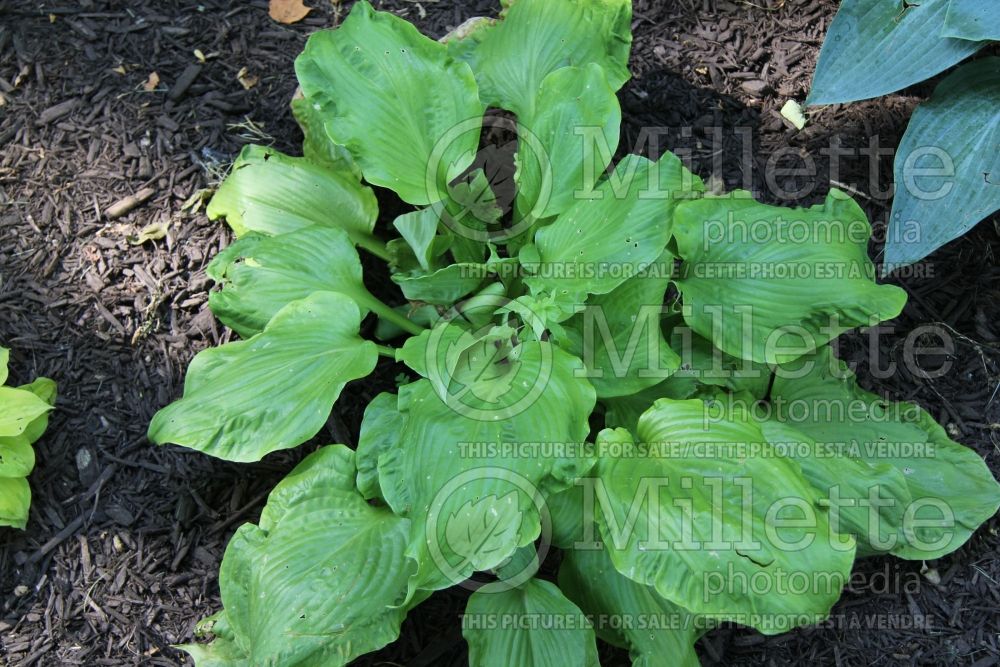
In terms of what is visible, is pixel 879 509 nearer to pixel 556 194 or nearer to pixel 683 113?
pixel 556 194

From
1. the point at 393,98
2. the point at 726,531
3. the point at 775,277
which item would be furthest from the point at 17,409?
the point at 775,277

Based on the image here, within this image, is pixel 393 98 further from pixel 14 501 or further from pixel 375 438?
pixel 14 501

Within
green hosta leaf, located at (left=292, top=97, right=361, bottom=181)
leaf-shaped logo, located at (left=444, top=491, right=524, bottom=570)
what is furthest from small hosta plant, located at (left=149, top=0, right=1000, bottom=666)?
green hosta leaf, located at (left=292, top=97, right=361, bottom=181)

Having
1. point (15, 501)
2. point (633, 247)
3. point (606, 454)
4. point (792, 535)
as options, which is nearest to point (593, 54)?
point (633, 247)

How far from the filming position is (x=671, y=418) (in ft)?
5.55

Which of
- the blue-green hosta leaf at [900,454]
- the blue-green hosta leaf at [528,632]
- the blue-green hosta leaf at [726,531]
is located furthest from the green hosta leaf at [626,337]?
the blue-green hosta leaf at [528,632]

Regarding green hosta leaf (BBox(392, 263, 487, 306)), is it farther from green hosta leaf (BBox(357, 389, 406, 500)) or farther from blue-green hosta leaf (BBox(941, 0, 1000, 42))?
blue-green hosta leaf (BBox(941, 0, 1000, 42))

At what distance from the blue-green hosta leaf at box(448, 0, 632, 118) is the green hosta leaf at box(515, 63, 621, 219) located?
0.15 m

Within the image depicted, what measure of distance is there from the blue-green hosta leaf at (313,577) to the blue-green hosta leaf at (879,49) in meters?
1.54

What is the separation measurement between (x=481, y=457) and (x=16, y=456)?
1.23m

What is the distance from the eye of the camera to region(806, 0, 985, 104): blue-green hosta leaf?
208 centimetres

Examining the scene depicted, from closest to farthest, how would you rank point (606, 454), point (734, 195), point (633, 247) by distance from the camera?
point (606, 454) → point (633, 247) → point (734, 195)

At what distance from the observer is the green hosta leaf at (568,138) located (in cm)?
193

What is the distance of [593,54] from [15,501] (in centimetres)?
187
